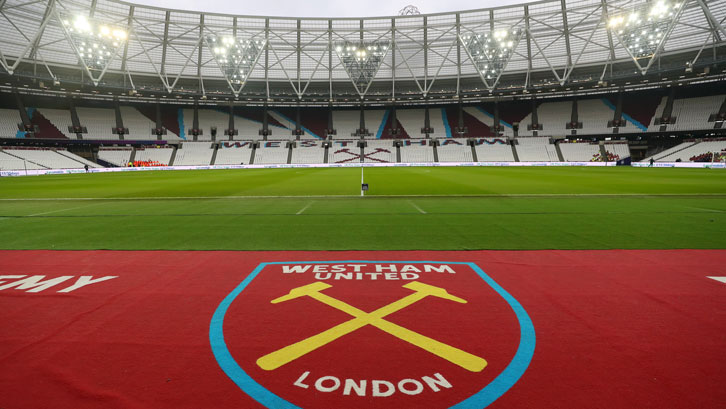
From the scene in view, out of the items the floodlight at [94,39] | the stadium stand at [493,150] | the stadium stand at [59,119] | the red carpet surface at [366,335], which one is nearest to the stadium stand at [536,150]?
the stadium stand at [493,150]

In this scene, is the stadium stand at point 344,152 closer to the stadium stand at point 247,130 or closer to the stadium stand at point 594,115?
the stadium stand at point 247,130

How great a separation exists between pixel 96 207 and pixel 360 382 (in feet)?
47.4

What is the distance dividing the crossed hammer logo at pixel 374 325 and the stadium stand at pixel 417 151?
59248mm

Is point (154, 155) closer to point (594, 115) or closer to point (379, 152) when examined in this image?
point (379, 152)

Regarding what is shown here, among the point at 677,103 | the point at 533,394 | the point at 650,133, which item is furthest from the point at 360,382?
the point at 677,103

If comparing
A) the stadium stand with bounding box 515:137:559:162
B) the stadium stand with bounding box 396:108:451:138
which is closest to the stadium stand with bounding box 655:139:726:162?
the stadium stand with bounding box 515:137:559:162

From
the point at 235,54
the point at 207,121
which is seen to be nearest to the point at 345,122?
the point at 235,54

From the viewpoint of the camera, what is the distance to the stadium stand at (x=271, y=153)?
6250 centimetres

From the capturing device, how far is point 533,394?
2342 mm

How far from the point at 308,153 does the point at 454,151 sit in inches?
1162

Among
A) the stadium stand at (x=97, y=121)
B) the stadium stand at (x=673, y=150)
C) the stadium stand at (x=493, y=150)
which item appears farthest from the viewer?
the stadium stand at (x=493, y=150)

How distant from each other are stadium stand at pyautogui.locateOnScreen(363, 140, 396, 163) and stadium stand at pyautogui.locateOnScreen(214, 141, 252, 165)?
77.4 feet

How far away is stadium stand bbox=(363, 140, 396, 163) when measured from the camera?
209 feet

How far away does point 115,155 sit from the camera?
56.8 m
